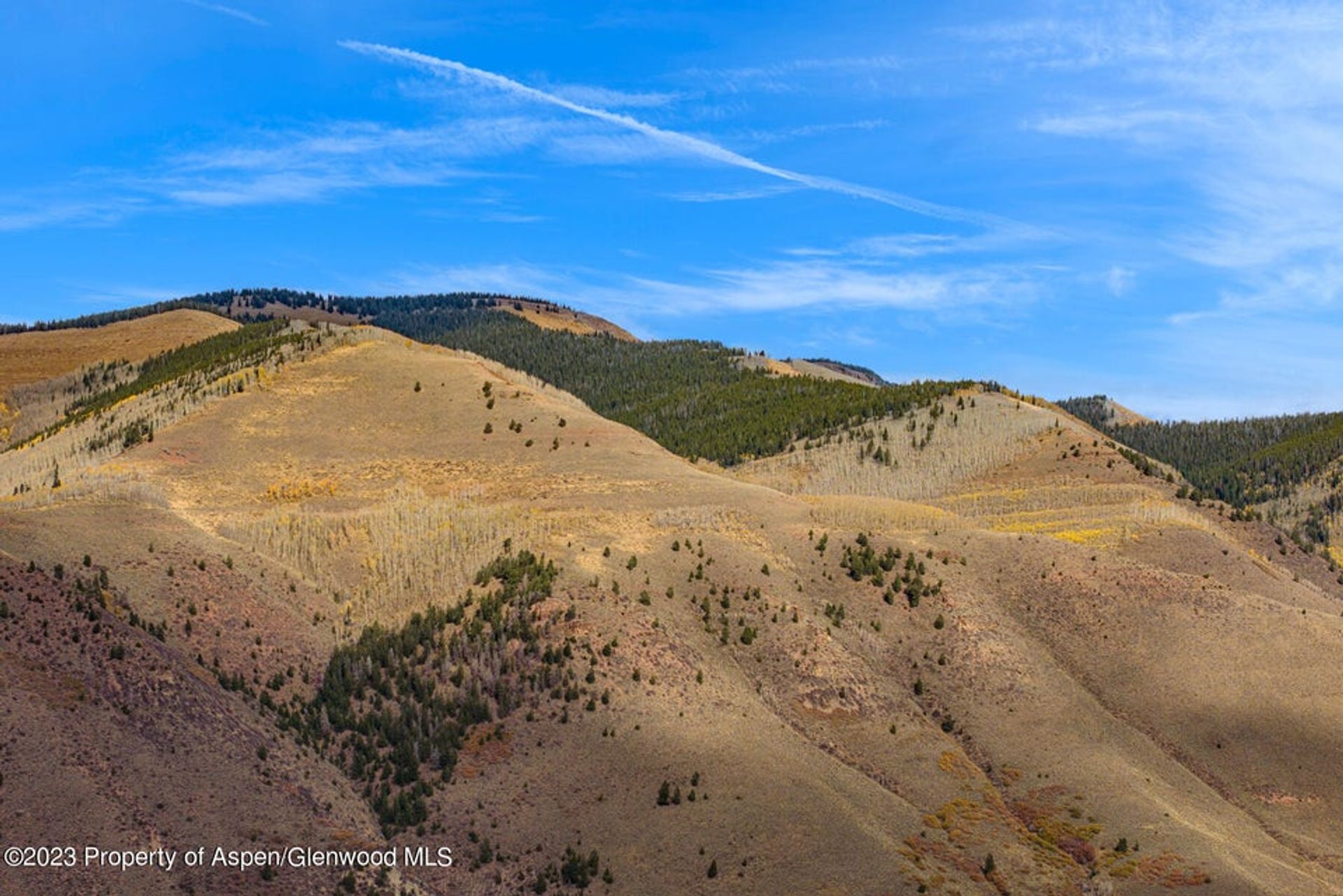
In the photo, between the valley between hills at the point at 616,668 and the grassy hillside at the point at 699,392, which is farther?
the grassy hillside at the point at 699,392

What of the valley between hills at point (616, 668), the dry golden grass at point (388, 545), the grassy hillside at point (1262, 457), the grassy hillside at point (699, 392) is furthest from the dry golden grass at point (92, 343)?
the grassy hillside at point (1262, 457)

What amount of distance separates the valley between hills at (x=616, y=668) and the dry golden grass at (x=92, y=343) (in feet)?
136

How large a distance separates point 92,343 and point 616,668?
3842 inches

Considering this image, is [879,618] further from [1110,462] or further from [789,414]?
[789,414]

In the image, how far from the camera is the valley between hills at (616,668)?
39781 mm

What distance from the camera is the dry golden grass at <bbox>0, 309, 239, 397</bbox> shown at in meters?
122

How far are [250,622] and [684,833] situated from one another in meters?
19.2

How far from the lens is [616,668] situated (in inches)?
1962

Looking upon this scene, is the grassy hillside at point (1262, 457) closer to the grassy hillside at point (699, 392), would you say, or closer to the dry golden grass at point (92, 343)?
the grassy hillside at point (699, 392)

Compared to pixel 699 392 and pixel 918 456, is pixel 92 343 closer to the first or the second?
pixel 699 392

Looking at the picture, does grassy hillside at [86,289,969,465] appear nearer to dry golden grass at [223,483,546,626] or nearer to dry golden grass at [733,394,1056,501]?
dry golden grass at [733,394,1056,501]

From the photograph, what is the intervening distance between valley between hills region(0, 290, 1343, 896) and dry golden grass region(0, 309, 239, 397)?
1627 inches

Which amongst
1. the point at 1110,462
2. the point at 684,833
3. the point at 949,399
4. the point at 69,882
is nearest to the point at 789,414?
the point at 949,399

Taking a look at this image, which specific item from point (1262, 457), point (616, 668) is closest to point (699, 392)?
point (1262, 457)
